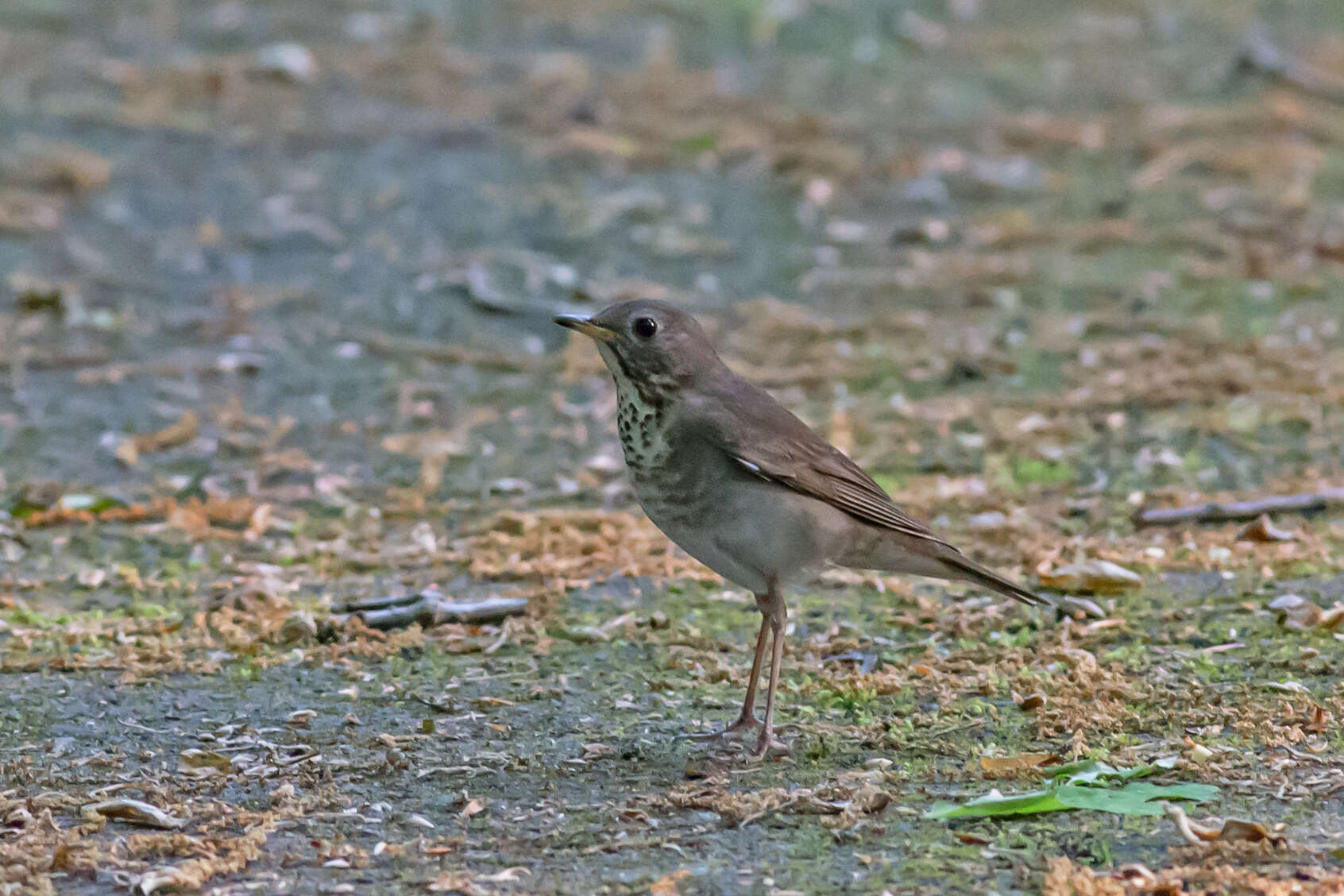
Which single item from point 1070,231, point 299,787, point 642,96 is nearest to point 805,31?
point 642,96

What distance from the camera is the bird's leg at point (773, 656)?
4.54m

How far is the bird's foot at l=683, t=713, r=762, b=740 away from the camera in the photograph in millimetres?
4668

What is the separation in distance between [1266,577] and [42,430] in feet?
16.5

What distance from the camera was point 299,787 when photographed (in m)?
4.39

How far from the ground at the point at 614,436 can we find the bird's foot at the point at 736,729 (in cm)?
5

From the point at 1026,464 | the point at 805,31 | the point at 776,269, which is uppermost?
the point at 805,31

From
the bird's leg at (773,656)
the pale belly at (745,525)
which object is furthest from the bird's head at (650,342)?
the bird's leg at (773,656)

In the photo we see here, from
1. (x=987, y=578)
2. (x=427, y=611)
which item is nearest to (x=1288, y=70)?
(x=987, y=578)

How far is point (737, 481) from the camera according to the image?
4648mm

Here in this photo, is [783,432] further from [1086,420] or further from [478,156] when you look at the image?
[478,156]

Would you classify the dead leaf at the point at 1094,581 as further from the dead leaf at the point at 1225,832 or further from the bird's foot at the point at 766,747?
the dead leaf at the point at 1225,832

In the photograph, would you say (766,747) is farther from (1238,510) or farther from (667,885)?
(1238,510)

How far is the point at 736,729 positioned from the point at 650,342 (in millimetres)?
1058

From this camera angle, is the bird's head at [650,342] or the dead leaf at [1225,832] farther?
the bird's head at [650,342]
